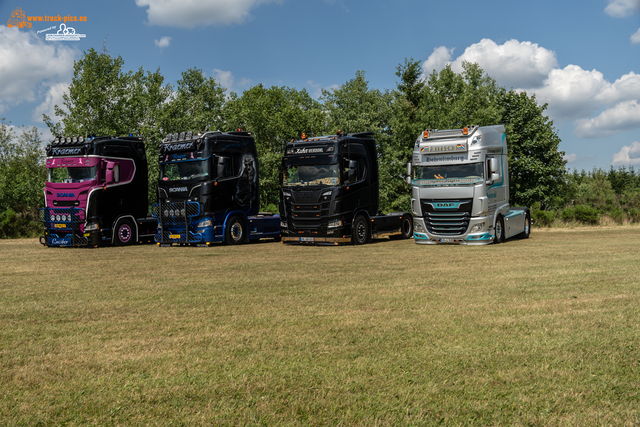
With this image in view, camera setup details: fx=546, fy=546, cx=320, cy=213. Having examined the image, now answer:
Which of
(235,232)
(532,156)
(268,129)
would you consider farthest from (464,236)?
(532,156)

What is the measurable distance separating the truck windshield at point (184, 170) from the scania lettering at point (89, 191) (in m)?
1.66

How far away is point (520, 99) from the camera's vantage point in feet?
144

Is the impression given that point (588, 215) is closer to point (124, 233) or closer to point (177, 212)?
point (177, 212)

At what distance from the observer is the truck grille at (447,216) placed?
17438mm

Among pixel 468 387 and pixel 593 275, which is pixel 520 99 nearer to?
pixel 593 275

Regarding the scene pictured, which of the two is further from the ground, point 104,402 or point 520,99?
point 520,99

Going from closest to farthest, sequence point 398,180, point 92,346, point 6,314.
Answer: point 92,346 → point 6,314 → point 398,180

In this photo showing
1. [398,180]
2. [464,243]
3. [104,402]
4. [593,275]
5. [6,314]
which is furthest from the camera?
[398,180]

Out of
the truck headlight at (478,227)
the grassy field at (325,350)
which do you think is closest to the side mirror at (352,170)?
the truck headlight at (478,227)

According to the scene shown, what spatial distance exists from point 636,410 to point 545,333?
6.30ft

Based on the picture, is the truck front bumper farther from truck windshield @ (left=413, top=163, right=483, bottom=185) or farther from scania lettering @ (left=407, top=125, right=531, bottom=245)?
truck windshield @ (left=413, top=163, right=483, bottom=185)

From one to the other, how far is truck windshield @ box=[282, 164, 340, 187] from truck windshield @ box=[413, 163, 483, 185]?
2.83m

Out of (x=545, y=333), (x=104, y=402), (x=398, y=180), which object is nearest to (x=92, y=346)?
Result: (x=104, y=402)

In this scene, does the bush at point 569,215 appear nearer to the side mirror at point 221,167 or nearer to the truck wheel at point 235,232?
the truck wheel at point 235,232
